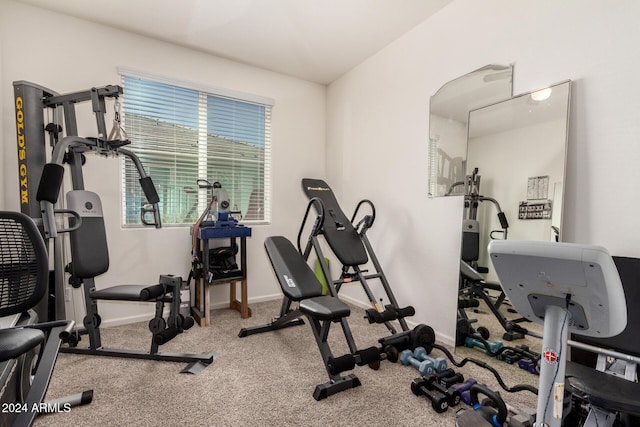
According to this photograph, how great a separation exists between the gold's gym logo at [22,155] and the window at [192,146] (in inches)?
39.3

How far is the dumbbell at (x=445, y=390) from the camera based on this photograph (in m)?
1.86

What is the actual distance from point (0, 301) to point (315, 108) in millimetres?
3879

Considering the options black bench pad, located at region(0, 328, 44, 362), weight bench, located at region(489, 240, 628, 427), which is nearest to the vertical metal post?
weight bench, located at region(489, 240, 628, 427)

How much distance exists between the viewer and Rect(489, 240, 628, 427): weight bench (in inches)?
36.2

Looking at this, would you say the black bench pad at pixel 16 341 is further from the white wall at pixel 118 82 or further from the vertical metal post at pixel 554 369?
the white wall at pixel 118 82

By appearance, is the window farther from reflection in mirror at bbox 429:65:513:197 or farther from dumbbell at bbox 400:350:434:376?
dumbbell at bbox 400:350:434:376

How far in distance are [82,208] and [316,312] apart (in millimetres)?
1983

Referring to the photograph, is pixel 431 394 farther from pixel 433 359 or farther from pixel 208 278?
pixel 208 278

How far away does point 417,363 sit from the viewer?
2258mm

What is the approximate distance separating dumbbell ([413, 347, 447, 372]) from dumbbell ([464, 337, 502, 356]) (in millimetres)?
351

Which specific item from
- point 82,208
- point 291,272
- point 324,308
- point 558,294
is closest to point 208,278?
point 291,272

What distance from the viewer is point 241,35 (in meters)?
3.20

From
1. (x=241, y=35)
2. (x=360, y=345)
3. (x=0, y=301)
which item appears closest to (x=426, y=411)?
(x=360, y=345)

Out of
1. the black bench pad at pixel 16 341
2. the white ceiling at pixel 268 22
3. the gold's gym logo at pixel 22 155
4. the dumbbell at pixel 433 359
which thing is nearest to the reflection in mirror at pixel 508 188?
the dumbbell at pixel 433 359
